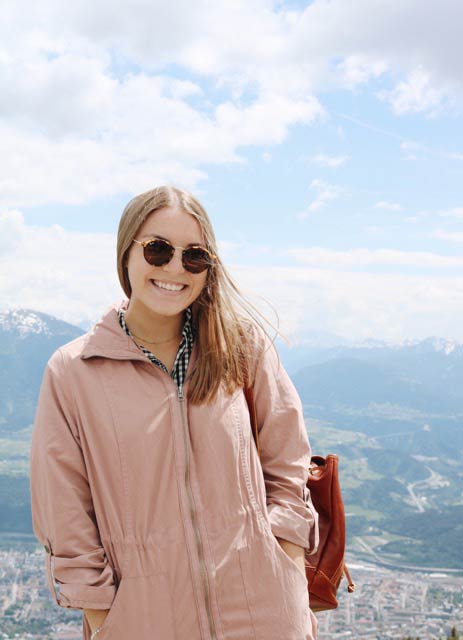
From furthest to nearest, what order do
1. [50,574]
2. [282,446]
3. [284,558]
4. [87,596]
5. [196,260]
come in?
[282,446] → [196,260] → [284,558] → [50,574] → [87,596]

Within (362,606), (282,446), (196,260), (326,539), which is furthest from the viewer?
(362,606)

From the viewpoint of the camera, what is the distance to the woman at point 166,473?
99.2 inches

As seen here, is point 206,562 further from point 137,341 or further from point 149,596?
point 137,341

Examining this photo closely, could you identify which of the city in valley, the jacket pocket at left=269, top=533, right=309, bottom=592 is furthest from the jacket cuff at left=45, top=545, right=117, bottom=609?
the city in valley

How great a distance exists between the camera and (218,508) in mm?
2645

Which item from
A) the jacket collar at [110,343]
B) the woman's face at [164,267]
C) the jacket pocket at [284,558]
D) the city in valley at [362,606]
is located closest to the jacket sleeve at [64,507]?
the jacket collar at [110,343]

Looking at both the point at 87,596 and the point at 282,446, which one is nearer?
the point at 87,596

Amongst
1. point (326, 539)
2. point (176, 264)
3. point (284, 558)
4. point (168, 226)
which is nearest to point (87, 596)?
point (284, 558)

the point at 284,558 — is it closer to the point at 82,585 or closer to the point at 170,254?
the point at 82,585

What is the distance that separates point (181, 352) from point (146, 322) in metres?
0.20

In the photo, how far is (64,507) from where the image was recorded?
2.53 metres

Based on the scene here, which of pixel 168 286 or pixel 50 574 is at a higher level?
pixel 168 286

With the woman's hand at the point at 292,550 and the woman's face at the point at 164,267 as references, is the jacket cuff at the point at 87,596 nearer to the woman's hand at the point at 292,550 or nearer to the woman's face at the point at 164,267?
the woman's hand at the point at 292,550

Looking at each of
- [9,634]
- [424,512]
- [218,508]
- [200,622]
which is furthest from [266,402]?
[424,512]
